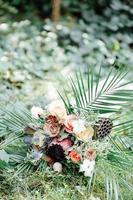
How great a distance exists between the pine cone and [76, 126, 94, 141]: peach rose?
4cm

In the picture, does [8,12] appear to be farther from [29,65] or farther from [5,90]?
[5,90]

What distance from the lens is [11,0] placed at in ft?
21.0

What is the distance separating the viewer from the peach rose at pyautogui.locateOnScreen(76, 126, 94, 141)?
3400 millimetres

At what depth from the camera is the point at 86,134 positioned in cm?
341

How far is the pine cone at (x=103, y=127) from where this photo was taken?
3455 millimetres

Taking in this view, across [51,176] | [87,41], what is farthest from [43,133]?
[87,41]

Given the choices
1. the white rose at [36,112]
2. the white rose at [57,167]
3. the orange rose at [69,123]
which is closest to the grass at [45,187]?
the white rose at [57,167]

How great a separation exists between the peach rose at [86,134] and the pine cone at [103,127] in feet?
0.15

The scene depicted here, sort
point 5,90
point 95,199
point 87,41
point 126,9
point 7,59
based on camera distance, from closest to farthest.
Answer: point 95,199 < point 5,90 < point 7,59 < point 87,41 < point 126,9

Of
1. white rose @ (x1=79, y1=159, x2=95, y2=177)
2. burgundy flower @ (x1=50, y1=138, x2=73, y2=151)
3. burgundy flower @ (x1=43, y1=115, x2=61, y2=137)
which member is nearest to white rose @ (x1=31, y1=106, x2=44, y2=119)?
burgundy flower @ (x1=43, y1=115, x2=61, y2=137)

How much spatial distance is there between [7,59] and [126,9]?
5.85ft

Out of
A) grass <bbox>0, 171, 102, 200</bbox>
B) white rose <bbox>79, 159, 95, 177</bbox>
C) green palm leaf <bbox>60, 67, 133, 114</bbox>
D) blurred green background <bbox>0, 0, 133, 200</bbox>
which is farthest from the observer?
blurred green background <bbox>0, 0, 133, 200</bbox>

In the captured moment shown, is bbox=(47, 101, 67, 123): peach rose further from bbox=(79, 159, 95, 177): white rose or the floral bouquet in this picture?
bbox=(79, 159, 95, 177): white rose

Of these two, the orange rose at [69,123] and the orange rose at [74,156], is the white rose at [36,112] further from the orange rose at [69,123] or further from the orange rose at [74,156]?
the orange rose at [74,156]
